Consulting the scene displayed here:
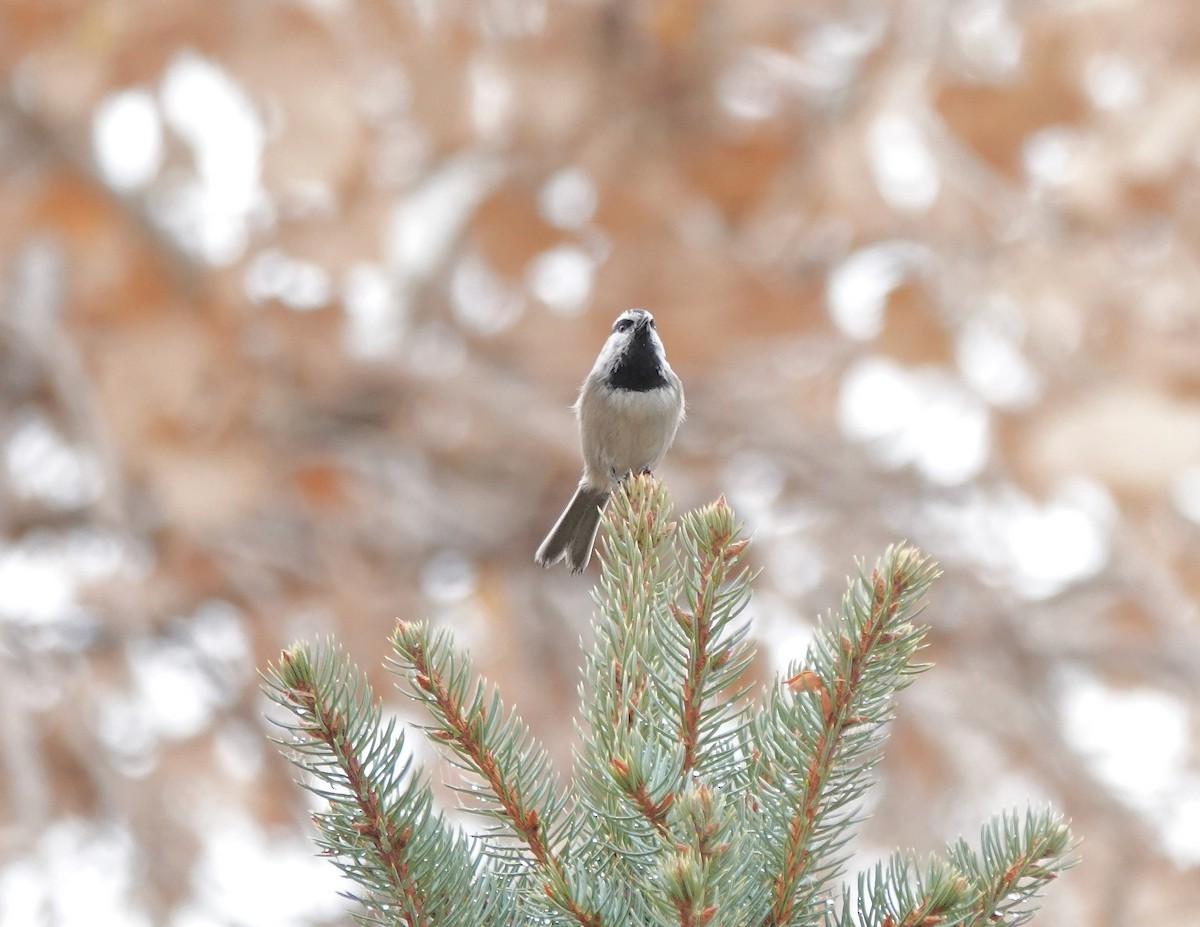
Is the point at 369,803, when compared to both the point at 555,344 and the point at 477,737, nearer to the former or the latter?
the point at 477,737

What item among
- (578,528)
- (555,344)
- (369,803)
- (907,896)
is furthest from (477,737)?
(555,344)

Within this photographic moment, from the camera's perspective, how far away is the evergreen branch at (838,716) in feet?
3.50

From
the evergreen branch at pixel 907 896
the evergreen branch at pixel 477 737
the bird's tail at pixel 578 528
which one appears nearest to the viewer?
the evergreen branch at pixel 907 896

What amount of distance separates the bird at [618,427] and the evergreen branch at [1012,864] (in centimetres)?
159

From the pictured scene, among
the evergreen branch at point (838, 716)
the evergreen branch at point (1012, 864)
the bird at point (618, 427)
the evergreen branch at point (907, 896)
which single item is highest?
the bird at point (618, 427)

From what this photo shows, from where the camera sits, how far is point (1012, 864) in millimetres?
1057

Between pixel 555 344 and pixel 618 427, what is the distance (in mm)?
990

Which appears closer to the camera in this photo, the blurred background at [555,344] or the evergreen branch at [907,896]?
the evergreen branch at [907,896]

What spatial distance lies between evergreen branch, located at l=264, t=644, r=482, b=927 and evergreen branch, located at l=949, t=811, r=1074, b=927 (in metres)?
0.43

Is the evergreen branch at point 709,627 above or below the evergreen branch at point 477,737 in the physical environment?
above

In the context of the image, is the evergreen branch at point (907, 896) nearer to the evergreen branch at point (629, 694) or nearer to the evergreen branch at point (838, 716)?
the evergreen branch at point (838, 716)

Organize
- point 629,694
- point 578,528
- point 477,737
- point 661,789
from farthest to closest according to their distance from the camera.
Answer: point 578,528, point 629,694, point 477,737, point 661,789

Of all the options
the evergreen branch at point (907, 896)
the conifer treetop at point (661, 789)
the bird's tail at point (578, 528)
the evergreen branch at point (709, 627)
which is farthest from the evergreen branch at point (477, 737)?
the bird's tail at point (578, 528)

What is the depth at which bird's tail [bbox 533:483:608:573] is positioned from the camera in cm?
264
